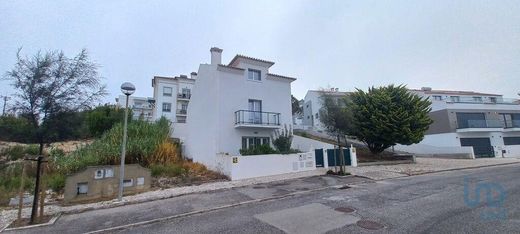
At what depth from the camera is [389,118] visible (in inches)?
733

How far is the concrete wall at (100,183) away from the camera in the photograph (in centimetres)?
995

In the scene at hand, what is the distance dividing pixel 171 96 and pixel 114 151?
2889cm

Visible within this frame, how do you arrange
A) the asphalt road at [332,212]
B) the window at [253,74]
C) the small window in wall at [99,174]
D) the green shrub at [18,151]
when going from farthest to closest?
the window at [253,74] → the green shrub at [18,151] → the small window in wall at [99,174] → the asphalt road at [332,212]

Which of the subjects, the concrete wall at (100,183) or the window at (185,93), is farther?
the window at (185,93)

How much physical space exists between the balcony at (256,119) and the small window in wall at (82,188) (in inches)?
363

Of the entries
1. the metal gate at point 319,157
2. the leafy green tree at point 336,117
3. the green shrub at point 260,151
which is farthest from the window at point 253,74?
the metal gate at point 319,157

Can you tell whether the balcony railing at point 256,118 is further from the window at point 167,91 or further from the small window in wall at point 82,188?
the window at point 167,91

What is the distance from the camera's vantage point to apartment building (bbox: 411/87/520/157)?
2942 centimetres

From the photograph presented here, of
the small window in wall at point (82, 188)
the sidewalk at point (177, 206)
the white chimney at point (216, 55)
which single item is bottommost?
the sidewalk at point (177, 206)

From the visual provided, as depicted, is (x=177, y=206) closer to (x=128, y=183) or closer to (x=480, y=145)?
(x=128, y=183)

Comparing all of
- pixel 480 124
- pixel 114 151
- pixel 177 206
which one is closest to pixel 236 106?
pixel 114 151

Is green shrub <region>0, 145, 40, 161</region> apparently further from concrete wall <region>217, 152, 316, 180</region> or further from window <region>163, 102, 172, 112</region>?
window <region>163, 102, 172, 112</region>

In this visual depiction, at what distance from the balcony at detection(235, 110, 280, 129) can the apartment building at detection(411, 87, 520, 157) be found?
968 inches

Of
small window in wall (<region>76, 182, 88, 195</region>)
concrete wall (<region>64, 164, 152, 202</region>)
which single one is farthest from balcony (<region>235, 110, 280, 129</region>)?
small window in wall (<region>76, 182, 88, 195</region>)
